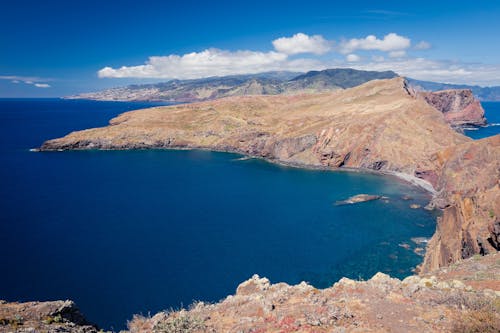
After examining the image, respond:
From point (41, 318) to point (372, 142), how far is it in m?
119

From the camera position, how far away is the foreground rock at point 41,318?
1620 cm

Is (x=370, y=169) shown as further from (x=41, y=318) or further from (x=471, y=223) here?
(x=41, y=318)

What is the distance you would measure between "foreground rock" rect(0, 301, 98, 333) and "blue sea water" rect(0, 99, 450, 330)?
23209 mm

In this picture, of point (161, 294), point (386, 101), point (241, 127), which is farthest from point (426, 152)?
point (161, 294)

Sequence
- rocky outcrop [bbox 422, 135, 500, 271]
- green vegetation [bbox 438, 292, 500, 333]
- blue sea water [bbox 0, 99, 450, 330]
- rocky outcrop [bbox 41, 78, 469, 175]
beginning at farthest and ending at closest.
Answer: rocky outcrop [bbox 41, 78, 469, 175], blue sea water [bbox 0, 99, 450, 330], rocky outcrop [bbox 422, 135, 500, 271], green vegetation [bbox 438, 292, 500, 333]

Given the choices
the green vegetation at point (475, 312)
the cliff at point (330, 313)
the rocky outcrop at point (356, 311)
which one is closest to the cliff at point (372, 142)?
the green vegetation at point (475, 312)

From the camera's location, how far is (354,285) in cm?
2131

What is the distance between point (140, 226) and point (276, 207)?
32444mm

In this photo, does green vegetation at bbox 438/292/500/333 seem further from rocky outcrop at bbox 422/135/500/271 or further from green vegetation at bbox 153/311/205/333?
rocky outcrop at bbox 422/135/500/271

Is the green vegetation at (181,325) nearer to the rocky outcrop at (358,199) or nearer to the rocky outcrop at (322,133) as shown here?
the rocky outcrop at (358,199)

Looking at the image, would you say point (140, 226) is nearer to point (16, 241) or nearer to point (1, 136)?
point (16, 241)

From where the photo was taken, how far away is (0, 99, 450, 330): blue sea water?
157 ft

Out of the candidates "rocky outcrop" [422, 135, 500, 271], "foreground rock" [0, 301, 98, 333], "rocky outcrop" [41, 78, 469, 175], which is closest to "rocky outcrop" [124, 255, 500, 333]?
"foreground rock" [0, 301, 98, 333]

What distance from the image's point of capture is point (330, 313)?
17359mm
